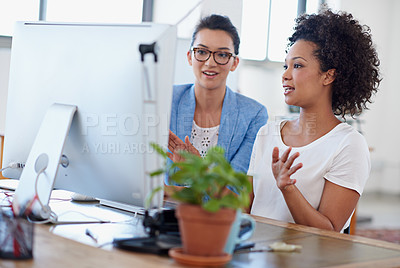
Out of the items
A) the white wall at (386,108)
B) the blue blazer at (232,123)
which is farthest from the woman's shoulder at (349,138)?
the white wall at (386,108)

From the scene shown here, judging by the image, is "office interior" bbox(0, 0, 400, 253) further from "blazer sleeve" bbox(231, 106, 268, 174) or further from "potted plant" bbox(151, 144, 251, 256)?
"potted plant" bbox(151, 144, 251, 256)

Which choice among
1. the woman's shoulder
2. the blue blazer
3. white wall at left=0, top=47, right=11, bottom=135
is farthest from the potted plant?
white wall at left=0, top=47, right=11, bottom=135

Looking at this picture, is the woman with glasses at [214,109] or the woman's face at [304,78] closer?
the woman's face at [304,78]

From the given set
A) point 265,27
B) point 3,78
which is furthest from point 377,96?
point 3,78

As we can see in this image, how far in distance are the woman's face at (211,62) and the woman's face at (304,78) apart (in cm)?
50

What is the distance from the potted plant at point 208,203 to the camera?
34.7 inches

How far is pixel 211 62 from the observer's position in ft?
7.52

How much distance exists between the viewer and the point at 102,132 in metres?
1.28

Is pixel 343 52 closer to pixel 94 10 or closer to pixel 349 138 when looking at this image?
pixel 349 138

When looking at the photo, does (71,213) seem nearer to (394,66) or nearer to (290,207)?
(290,207)

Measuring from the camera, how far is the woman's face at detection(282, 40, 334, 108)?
1.84 m

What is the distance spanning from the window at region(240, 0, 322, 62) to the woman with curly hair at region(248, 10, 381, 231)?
3773 millimetres

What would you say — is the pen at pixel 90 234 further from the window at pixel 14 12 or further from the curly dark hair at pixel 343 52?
the window at pixel 14 12

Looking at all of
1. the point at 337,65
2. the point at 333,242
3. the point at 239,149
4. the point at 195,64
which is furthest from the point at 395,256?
the point at 195,64
